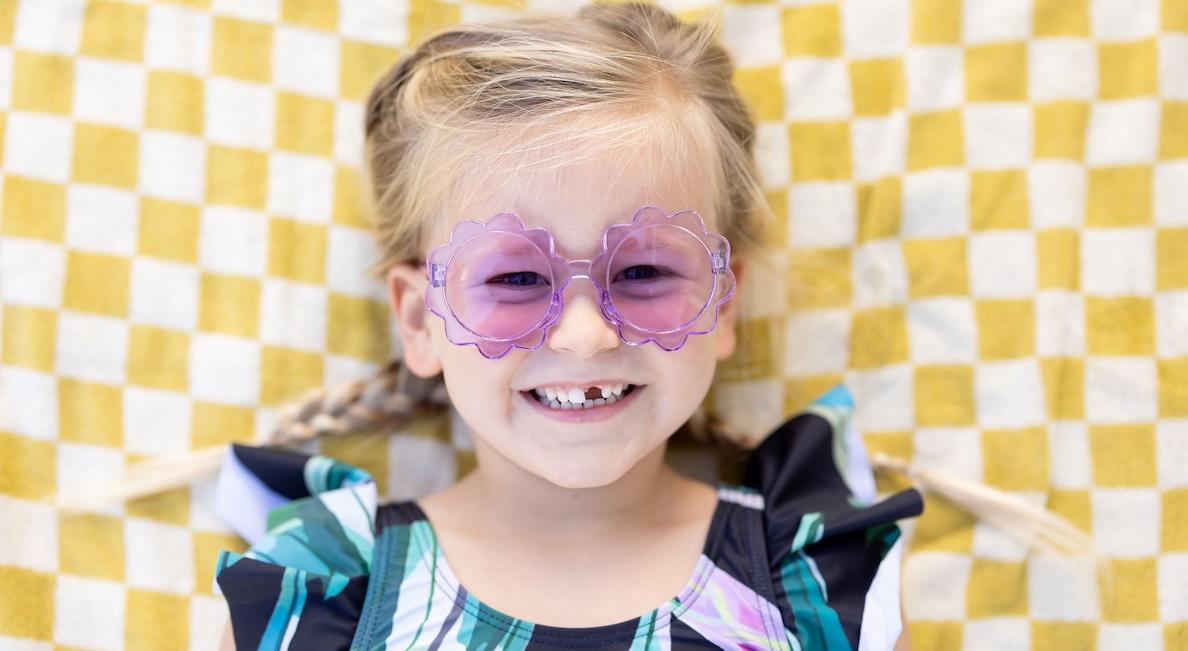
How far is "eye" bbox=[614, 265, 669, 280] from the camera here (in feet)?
3.87

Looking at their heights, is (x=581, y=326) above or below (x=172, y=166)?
below

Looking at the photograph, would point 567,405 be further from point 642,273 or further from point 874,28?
point 874,28

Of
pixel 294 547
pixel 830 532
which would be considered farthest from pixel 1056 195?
pixel 294 547

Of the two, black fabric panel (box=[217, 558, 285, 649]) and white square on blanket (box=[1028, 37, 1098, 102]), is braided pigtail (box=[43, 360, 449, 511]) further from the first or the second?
white square on blanket (box=[1028, 37, 1098, 102])

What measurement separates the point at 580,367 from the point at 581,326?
54 millimetres

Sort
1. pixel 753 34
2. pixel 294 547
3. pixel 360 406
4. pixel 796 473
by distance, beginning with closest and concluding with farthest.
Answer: pixel 294 547 < pixel 796 473 < pixel 360 406 < pixel 753 34

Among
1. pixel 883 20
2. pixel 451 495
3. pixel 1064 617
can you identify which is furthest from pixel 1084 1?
pixel 451 495

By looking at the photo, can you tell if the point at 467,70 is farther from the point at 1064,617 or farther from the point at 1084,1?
the point at 1064,617

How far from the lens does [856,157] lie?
1.57 metres

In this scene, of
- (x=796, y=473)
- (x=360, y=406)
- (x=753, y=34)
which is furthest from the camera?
(x=753, y=34)

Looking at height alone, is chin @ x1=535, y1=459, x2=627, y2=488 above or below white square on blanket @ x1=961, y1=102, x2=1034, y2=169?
below

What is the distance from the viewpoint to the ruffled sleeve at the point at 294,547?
4.00 ft

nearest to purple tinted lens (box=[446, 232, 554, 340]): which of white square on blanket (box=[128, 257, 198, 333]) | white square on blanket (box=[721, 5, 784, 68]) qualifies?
white square on blanket (box=[128, 257, 198, 333])

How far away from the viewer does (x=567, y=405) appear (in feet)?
3.99
